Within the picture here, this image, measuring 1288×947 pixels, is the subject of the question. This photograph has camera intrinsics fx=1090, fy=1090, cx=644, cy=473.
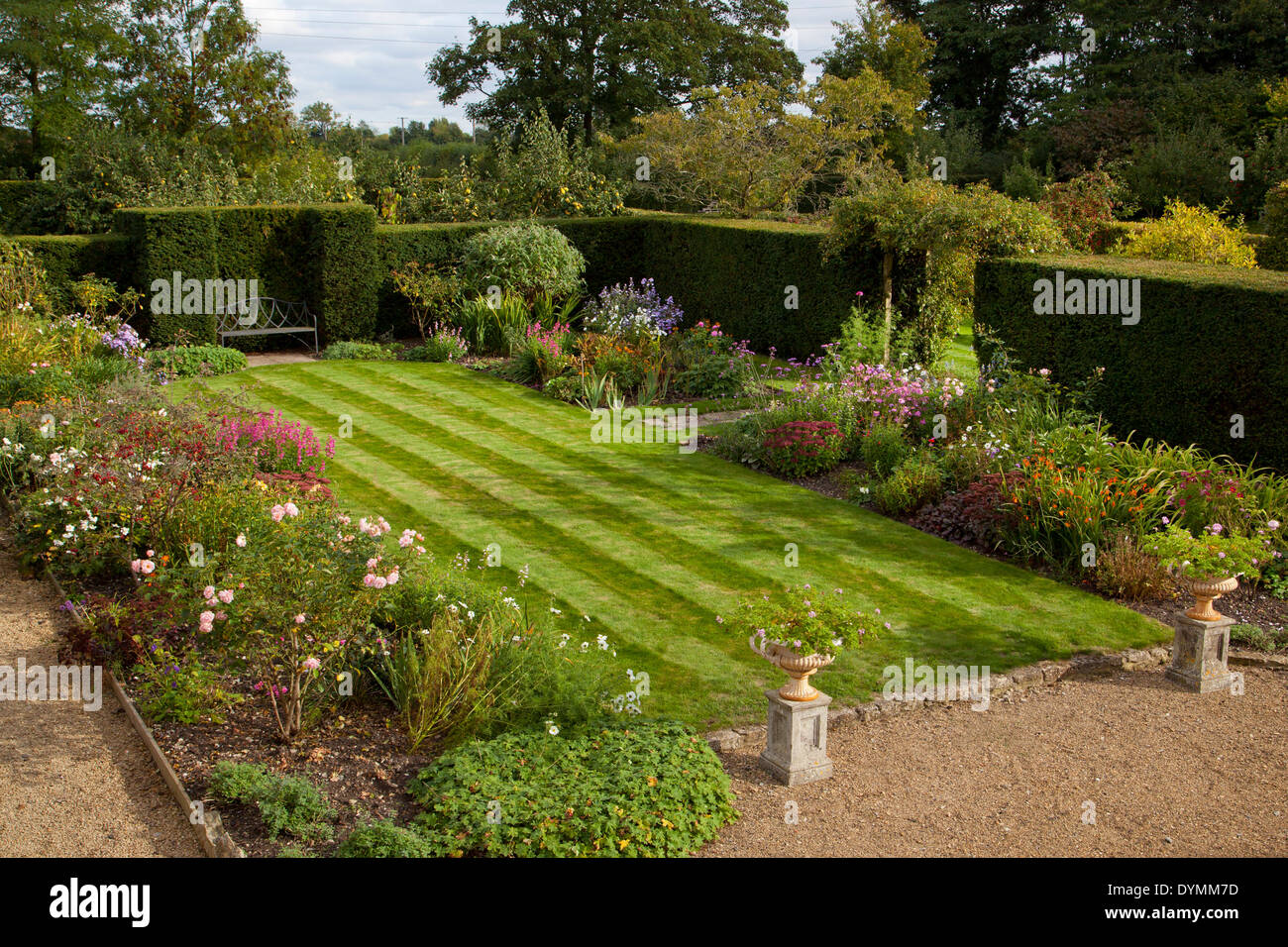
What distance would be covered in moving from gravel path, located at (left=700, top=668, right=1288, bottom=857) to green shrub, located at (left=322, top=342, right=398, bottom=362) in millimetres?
11870

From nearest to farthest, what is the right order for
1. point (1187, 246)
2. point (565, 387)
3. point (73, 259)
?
point (565, 387) < point (1187, 246) < point (73, 259)

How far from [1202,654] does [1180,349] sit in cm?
426

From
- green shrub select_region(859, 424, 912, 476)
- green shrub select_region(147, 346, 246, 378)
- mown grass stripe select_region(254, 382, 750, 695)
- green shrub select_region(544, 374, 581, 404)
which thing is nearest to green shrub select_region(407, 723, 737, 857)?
mown grass stripe select_region(254, 382, 750, 695)

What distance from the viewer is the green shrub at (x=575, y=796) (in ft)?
15.0

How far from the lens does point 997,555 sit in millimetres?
8570

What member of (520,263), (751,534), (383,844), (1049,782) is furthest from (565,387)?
(383,844)

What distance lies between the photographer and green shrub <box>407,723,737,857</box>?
456 cm

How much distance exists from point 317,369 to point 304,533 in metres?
10.3

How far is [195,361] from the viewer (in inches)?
589

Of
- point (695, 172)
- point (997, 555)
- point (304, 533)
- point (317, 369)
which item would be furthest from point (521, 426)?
point (695, 172)

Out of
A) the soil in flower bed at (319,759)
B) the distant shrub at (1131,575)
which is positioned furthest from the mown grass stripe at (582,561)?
the distant shrub at (1131,575)

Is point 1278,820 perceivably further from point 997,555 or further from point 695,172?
point 695,172

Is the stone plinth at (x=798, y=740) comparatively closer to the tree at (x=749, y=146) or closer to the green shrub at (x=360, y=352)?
the green shrub at (x=360, y=352)

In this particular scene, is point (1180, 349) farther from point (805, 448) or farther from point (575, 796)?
point (575, 796)
